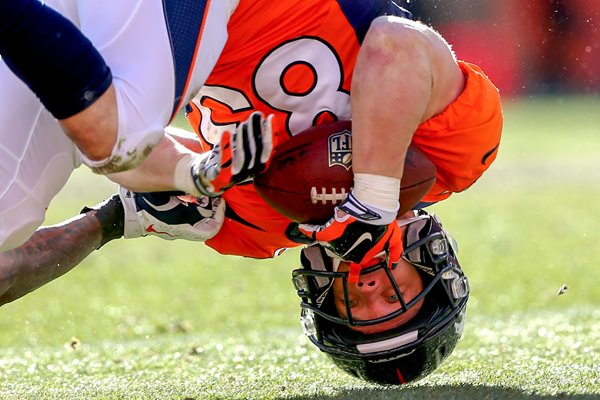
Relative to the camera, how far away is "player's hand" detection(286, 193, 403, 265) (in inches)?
98.8

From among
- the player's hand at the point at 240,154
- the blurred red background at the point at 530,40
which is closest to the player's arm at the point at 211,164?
the player's hand at the point at 240,154

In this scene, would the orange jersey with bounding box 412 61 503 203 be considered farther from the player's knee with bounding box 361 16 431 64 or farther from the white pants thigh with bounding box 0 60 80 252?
the white pants thigh with bounding box 0 60 80 252

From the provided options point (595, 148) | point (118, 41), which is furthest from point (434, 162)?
point (595, 148)

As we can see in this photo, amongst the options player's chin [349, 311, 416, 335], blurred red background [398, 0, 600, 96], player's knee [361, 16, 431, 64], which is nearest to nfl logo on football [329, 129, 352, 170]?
player's knee [361, 16, 431, 64]

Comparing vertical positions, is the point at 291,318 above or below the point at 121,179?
below

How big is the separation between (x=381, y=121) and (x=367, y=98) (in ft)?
0.24

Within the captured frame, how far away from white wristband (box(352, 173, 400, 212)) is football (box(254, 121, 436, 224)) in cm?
8

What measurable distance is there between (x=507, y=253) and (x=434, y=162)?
12.6ft

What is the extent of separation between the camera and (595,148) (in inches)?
485

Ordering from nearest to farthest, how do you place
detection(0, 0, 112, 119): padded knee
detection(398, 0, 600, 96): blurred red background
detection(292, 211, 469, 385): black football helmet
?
detection(0, 0, 112, 119): padded knee < detection(292, 211, 469, 385): black football helmet < detection(398, 0, 600, 96): blurred red background

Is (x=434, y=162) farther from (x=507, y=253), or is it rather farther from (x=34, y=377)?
(x=507, y=253)

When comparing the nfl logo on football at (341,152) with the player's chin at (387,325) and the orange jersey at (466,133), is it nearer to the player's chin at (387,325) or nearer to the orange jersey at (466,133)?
the orange jersey at (466,133)

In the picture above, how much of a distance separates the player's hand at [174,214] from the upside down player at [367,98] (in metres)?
0.29

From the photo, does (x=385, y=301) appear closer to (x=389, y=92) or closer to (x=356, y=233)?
(x=356, y=233)
